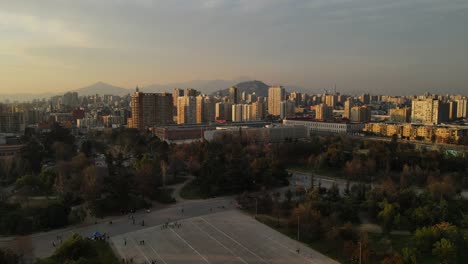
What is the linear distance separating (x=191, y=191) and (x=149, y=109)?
29273 millimetres

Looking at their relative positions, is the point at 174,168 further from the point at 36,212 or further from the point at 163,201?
the point at 36,212

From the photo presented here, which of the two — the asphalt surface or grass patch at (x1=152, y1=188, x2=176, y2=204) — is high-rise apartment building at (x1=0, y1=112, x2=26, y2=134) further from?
the asphalt surface

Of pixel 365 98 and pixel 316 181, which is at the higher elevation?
pixel 365 98

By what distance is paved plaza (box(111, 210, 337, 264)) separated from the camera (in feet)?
41.7

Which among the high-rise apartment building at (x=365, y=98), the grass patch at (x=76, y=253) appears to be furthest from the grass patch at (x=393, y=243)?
the high-rise apartment building at (x=365, y=98)

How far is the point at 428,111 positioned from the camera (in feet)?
187

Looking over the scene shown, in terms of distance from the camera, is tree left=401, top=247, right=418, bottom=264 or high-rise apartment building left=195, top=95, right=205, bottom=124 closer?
tree left=401, top=247, right=418, bottom=264

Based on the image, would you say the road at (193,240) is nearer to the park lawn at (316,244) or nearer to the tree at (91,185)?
the park lawn at (316,244)

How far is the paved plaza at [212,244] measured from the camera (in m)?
12.7

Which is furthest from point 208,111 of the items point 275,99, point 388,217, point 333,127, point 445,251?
point 445,251

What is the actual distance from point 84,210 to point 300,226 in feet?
30.4

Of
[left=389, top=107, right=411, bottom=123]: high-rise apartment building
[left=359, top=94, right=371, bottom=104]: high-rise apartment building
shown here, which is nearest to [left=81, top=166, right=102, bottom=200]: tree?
[left=389, top=107, right=411, bottom=123]: high-rise apartment building

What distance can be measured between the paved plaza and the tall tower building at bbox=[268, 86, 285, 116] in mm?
65884

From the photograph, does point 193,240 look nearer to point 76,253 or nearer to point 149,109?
point 76,253
